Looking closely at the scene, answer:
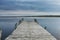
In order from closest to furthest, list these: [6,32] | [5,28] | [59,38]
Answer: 1. [59,38]
2. [6,32]
3. [5,28]

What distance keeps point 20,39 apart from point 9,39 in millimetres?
664

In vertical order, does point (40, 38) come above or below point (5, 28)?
above

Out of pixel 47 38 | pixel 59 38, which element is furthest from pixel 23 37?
pixel 59 38

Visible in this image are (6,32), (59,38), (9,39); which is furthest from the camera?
(6,32)

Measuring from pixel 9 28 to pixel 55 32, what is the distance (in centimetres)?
533

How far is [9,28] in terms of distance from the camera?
24.4 metres

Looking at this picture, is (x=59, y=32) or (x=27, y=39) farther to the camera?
(x=59, y=32)

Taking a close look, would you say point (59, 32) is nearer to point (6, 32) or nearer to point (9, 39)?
point (6, 32)

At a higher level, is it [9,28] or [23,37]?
[23,37]

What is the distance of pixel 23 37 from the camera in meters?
13.1

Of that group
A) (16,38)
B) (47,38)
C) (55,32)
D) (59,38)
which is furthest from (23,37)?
(55,32)

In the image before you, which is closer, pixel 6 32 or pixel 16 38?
Answer: pixel 16 38

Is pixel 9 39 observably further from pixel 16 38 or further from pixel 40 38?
pixel 40 38

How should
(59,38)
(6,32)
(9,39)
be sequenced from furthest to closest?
(6,32) → (59,38) → (9,39)
